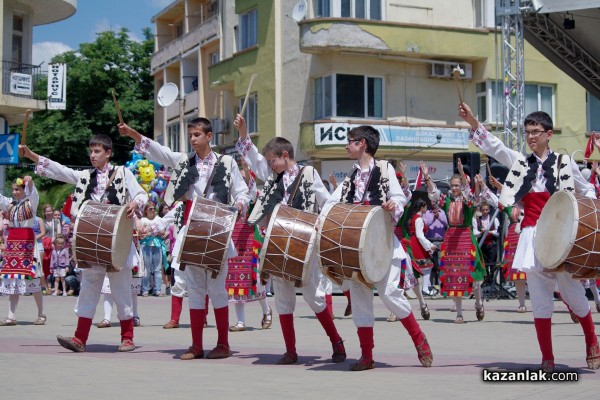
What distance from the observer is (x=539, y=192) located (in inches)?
349

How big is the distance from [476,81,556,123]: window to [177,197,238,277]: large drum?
2778cm

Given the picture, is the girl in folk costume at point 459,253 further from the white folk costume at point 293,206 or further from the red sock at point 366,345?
the red sock at point 366,345

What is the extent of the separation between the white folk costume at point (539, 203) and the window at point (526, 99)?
27791 millimetres

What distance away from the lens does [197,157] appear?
1027cm

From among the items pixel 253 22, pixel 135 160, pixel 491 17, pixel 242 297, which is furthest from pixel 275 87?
pixel 242 297

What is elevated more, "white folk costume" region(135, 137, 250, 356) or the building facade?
the building facade

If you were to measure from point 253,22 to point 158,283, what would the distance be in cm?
1783

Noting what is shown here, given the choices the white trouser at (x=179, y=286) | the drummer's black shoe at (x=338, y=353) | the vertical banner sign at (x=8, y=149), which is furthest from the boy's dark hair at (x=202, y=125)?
the vertical banner sign at (x=8, y=149)

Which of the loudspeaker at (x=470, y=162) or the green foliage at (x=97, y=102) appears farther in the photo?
the green foliage at (x=97, y=102)

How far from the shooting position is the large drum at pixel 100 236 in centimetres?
1004

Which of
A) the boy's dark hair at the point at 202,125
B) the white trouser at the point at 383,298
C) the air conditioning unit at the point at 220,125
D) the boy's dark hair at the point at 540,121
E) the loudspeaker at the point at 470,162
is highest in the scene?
the air conditioning unit at the point at 220,125

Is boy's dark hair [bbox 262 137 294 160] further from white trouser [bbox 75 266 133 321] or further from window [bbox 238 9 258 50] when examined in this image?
window [bbox 238 9 258 50]

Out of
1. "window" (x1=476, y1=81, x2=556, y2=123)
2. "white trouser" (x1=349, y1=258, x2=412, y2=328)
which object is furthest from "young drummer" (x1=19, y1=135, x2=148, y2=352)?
"window" (x1=476, y1=81, x2=556, y2=123)

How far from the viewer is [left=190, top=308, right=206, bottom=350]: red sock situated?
9.84m
